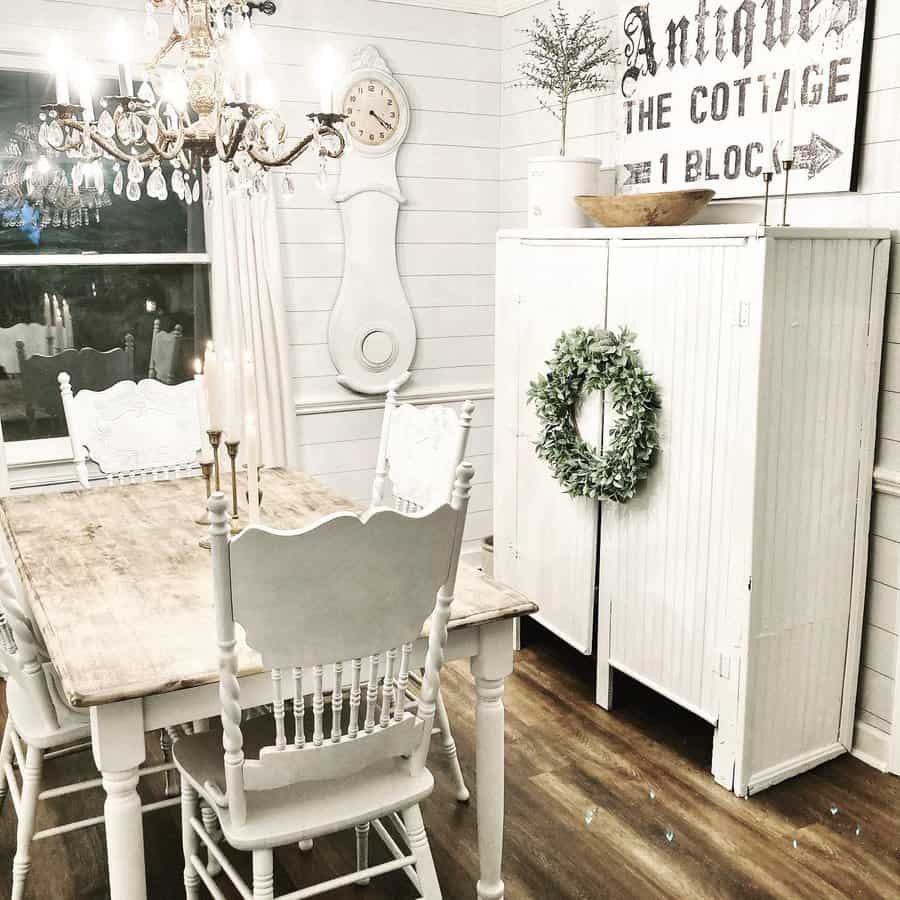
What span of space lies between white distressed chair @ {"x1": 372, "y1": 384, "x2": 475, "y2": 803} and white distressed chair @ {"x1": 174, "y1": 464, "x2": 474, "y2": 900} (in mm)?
646

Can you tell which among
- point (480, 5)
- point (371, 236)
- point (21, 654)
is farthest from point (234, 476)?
point (480, 5)

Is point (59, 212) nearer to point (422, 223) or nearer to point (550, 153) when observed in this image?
point (422, 223)

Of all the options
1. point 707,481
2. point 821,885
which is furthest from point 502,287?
point 821,885

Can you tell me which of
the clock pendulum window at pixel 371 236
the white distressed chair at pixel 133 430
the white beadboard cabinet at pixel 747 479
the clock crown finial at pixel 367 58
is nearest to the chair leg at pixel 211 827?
the white distressed chair at pixel 133 430

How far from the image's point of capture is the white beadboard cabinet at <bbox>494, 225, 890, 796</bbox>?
2557mm

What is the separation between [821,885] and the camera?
91.8 inches

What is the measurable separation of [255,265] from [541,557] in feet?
5.26

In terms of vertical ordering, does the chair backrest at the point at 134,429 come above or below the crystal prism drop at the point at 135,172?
below

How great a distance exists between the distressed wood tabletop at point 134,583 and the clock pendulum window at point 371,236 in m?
1.14

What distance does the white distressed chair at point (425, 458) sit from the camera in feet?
8.05

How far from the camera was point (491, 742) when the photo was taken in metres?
2.11

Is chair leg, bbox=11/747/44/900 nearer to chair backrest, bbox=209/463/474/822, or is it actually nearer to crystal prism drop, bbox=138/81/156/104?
chair backrest, bbox=209/463/474/822

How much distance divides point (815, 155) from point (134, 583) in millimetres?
2209

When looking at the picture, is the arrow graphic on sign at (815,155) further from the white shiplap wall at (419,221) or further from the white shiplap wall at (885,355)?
the white shiplap wall at (419,221)
